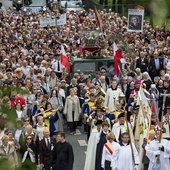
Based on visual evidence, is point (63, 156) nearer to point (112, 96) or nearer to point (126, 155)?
point (126, 155)

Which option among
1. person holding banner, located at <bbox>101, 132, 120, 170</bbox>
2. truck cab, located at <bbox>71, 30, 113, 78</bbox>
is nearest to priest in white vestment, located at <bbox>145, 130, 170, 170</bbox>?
person holding banner, located at <bbox>101, 132, 120, 170</bbox>

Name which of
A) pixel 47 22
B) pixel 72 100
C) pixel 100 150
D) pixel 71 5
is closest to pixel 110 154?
pixel 100 150

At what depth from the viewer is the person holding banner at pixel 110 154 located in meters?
10.8

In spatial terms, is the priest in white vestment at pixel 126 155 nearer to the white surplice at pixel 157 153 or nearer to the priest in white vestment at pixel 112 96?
the white surplice at pixel 157 153

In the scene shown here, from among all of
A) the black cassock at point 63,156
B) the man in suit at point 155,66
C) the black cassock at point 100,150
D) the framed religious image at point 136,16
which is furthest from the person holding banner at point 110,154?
the man in suit at point 155,66

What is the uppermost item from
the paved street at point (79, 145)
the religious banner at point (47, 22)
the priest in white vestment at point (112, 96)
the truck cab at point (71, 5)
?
the truck cab at point (71, 5)

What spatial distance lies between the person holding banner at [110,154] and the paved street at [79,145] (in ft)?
8.05

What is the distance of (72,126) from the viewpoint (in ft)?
56.9

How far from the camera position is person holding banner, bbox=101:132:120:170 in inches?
426

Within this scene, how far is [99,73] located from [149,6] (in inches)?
658

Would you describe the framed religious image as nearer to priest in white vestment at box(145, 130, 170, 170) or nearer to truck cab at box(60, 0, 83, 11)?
priest in white vestment at box(145, 130, 170, 170)

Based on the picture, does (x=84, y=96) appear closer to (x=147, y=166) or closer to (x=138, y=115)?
(x=138, y=115)

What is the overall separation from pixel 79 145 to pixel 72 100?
1.54m

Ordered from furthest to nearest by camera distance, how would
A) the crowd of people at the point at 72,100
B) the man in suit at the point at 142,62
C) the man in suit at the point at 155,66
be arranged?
the man in suit at the point at 142,62 < the man in suit at the point at 155,66 < the crowd of people at the point at 72,100
